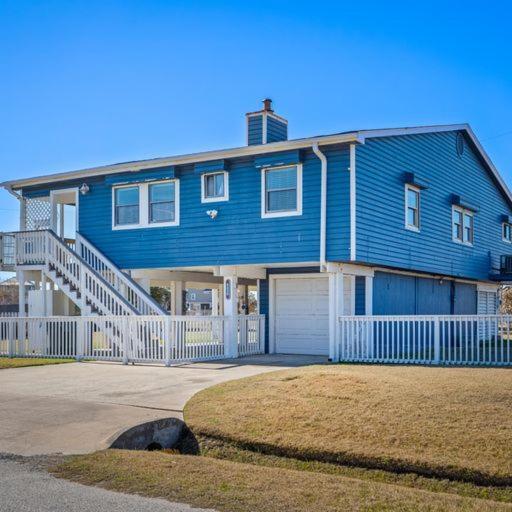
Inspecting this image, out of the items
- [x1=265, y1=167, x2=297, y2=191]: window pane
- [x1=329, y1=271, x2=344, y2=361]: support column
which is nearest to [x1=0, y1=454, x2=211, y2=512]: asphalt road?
[x1=329, y1=271, x2=344, y2=361]: support column

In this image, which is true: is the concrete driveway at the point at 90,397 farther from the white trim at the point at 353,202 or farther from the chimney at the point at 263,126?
the chimney at the point at 263,126

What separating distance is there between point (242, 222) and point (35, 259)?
7.16m

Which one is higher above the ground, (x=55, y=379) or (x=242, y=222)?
(x=242, y=222)

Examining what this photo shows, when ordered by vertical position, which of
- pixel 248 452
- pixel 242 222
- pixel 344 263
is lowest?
pixel 248 452

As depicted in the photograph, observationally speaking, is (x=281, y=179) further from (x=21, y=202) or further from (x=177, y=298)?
(x=21, y=202)

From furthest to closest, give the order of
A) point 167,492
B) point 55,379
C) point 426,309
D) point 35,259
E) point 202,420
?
point 426,309 → point 35,259 → point 55,379 → point 202,420 → point 167,492

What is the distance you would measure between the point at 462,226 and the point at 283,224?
9.30 meters

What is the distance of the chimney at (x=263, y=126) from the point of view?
20047 mm

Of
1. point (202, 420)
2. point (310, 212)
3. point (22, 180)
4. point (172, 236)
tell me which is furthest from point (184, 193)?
point (202, 420)

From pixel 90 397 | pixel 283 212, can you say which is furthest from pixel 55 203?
pixel 90 397

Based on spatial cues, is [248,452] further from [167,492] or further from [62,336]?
[62,336]

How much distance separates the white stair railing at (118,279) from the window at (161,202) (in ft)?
6.41

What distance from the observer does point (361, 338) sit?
56.8 ft

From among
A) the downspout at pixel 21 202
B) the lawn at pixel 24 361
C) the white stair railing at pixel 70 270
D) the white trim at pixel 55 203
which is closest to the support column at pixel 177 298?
the white trim at pixel 55 203
